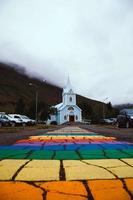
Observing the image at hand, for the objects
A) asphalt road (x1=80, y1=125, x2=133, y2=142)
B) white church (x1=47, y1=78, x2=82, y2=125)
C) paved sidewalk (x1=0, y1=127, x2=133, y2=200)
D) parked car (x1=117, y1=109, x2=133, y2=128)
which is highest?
white church (x1=47, y1=78, x2=82, y2=125)

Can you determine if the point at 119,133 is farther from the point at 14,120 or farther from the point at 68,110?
the point at 68,110

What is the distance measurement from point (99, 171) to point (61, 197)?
4.10 feet

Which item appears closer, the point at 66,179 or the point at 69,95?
the point at 66,179

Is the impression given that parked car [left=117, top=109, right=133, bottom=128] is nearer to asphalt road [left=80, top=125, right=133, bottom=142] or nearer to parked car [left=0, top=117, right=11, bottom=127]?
asphalt road [left=80, top=125, right=133, bottom=142]

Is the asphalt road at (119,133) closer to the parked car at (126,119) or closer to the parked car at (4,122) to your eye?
the parked car at (126,119)

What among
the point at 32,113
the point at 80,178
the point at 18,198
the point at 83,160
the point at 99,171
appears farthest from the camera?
the point at 32,113

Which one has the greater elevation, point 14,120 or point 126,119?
point 14,120

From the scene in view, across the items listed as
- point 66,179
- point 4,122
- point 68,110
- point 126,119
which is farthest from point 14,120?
point 68,110

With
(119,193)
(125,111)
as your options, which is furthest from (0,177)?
(125,111)

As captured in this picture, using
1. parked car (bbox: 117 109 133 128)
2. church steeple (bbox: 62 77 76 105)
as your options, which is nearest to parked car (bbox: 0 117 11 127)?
parked car (bbox: 117 109 133 128)

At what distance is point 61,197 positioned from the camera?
3020 mm

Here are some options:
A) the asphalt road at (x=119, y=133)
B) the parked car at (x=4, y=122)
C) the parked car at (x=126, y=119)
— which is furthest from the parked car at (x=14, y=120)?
the asphalt road at (x=119, y=133)

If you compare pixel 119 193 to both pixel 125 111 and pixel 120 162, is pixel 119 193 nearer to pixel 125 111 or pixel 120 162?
pixel 120 162

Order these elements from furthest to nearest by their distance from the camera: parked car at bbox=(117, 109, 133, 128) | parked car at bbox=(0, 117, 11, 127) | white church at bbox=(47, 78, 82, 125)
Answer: white church at bbox=(47, 78, 82, 125) < parked car at bbox=(0, 117, 11, 127) < parked car at bbox=(117, 109, 133, 128)
